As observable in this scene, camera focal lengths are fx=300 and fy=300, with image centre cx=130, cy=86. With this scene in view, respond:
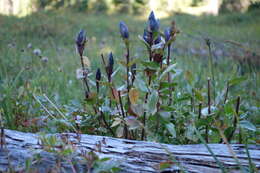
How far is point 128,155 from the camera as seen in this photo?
3.29 ft

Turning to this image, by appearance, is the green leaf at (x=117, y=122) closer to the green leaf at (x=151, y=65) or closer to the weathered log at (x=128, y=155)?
the weathered log at (x=128, y=155)

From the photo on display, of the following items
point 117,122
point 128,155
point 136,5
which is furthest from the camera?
point 136,5

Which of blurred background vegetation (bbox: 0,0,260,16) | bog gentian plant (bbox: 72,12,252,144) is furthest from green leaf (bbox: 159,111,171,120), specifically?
blurred background vegetation (bbox: 0,0,260,16)

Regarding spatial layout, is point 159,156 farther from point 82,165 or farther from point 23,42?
point 23,42

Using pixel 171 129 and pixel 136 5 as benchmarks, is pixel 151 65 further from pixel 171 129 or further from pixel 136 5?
pixel 136 5

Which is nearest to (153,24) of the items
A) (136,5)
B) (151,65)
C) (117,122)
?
(151,65)

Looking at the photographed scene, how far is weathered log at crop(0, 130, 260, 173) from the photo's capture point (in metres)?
0.92

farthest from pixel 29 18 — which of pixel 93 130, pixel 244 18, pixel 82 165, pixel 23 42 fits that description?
pixel 244 18

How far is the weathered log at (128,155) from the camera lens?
36.1 inches

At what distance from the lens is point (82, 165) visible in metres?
0.91

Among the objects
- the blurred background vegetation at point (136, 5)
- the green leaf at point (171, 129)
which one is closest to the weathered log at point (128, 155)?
the green leaf at point (171, 129)

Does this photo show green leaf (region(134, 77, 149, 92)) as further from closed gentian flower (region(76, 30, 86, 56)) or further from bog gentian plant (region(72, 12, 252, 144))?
closed gentian flower (region(76, 30, 86, 56))

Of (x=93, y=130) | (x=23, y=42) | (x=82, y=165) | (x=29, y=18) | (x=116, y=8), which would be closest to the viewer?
(x=82, y=165)

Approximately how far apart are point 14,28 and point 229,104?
5121 millimetres
